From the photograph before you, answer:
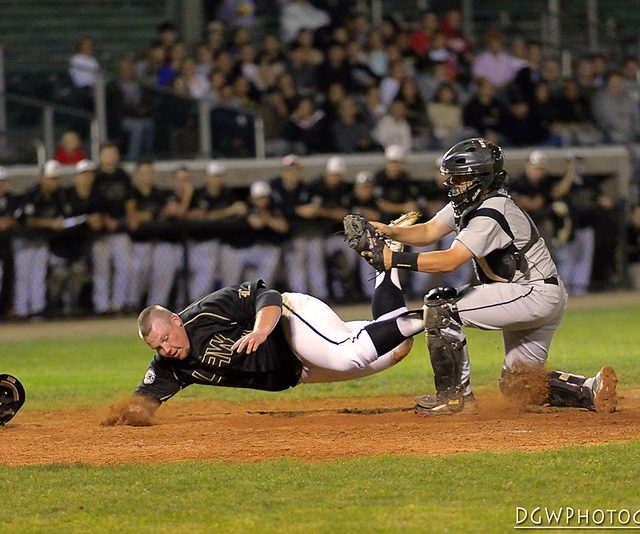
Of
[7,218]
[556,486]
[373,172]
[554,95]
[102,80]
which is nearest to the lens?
[556,486]

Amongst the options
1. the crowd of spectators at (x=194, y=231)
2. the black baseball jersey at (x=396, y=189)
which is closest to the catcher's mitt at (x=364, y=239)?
the crowd of spectators at (x=194, y=231)

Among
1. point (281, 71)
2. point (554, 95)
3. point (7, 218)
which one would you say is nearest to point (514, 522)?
point (7, 218)

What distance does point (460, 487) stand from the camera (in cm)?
559

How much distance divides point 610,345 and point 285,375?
5021mm

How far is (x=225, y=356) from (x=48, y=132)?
386 inches

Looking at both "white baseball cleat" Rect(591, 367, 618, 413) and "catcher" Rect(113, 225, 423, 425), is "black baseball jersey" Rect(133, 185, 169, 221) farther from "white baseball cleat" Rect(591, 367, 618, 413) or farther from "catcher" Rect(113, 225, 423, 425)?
"white baseball cleat" Rect(591, 367, 618, 413)

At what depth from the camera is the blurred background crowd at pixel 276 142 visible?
15.6m

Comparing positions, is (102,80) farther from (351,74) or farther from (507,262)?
(507,262)

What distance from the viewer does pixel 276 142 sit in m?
17.9

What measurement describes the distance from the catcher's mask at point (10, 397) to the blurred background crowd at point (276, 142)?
302 inches

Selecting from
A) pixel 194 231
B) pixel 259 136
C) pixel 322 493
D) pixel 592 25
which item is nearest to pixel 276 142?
pixel 259 136

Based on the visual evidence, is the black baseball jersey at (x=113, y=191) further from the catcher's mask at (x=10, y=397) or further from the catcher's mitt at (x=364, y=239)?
the catcher's mitt at (x=364, y=239)

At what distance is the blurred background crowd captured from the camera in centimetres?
1561

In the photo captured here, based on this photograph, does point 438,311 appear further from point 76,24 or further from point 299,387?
Result: point 76,24
